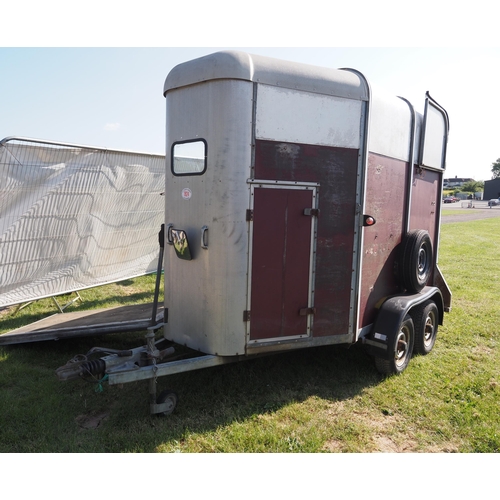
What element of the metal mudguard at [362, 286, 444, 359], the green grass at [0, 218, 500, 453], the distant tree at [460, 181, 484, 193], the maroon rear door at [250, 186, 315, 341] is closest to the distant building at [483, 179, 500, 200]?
the distant tree at [460, 181, 484, 193]

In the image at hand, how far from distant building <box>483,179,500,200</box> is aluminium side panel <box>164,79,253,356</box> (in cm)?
8487

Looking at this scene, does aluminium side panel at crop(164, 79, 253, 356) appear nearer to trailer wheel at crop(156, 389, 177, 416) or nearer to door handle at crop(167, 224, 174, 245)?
door handle at crop(167, 224, 174, 245)

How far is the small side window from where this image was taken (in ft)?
13.9

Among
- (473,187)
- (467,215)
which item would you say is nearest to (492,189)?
(473,187)

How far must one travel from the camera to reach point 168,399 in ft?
13.8

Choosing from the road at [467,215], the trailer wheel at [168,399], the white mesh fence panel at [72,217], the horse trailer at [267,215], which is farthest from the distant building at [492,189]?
the trailer wheel at [168,399]

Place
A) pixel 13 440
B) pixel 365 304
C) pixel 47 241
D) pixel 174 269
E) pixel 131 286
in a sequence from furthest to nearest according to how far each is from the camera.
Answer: pixel 131 286, pixel 47 241, pixel 365 304, pixel 174 269, pixel 13 440

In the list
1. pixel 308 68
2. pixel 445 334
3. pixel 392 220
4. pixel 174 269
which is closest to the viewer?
pixel 308 68

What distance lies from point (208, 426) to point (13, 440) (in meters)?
1.56

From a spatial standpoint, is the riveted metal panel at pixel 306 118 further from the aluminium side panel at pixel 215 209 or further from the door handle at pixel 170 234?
the door handle at pixel 170 234

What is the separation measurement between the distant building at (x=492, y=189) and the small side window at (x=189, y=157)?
84.8 metres

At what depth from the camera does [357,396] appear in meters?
4.71

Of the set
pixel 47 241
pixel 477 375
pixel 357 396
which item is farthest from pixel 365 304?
pixel 47 241

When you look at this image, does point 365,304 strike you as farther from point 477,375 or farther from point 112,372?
point 112,372
